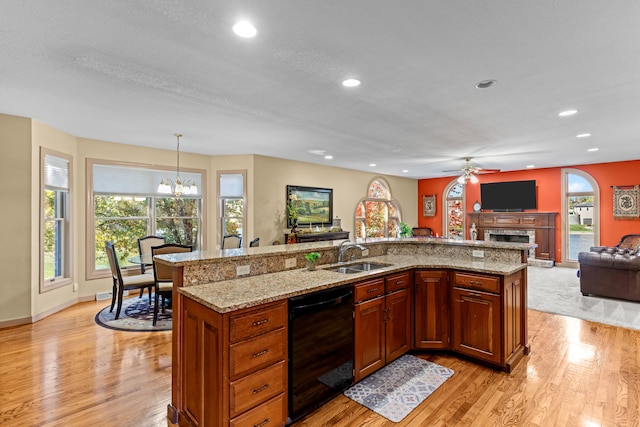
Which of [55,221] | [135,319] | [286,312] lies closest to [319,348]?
[286,312]

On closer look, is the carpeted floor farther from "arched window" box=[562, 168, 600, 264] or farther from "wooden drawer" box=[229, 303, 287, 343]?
"wooden drawer" box=[229, 303, 287, 343]

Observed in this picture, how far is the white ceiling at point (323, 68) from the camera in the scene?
6.37ft

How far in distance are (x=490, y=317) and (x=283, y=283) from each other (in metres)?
1.96

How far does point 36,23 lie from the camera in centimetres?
206

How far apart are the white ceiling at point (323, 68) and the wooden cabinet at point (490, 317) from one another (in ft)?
6.13

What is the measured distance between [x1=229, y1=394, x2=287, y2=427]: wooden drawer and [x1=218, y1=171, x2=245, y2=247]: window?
Answer: 4593mm

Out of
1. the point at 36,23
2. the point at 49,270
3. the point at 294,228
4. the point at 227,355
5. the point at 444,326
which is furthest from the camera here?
the point at 294,228

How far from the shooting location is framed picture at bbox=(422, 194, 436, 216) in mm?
10727

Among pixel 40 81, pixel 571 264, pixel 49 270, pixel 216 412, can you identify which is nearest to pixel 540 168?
pixel 571 264

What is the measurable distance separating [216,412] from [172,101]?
119 inches

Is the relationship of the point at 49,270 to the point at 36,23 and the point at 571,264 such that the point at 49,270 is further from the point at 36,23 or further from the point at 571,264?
the point at 571,264

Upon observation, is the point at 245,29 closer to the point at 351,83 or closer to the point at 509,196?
the point at 351,83

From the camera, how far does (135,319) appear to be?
169 inches

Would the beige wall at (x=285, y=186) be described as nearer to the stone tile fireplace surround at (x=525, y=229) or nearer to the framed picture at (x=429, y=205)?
the framed picture at (x=429, y=205)
